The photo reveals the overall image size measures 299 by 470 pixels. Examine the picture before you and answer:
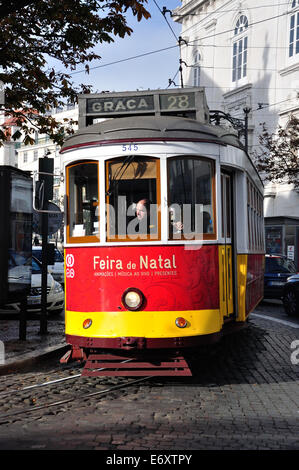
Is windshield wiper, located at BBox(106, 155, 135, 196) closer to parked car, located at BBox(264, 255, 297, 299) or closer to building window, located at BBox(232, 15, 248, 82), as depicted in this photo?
parked car, located at BBox(264, 255, 297, 299)

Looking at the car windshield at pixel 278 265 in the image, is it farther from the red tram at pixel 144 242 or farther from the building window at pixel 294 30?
the building window at pixel 294 30

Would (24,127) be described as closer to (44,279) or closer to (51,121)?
(51,121)

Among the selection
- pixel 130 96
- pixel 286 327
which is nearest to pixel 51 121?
pixel 130 96

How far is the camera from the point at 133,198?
7051mm

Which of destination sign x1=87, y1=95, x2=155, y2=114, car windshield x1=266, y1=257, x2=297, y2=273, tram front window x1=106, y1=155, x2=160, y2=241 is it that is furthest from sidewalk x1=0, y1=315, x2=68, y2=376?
car windshield x1=266, y1=257, x2=297, y2=273

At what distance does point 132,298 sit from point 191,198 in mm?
1372

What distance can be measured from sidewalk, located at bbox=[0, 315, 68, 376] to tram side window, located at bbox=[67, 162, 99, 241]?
208 cm

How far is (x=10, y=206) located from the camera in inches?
347

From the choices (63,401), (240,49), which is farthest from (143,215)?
(240,49)

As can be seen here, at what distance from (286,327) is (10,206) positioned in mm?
6872

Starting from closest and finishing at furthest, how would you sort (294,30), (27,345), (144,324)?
(144,324) → (27,345) → (294,30)

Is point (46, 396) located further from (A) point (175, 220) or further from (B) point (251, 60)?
(B) point (251, 60)

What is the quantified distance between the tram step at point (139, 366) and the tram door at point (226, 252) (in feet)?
3.26

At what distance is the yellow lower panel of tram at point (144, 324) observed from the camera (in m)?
6.83
